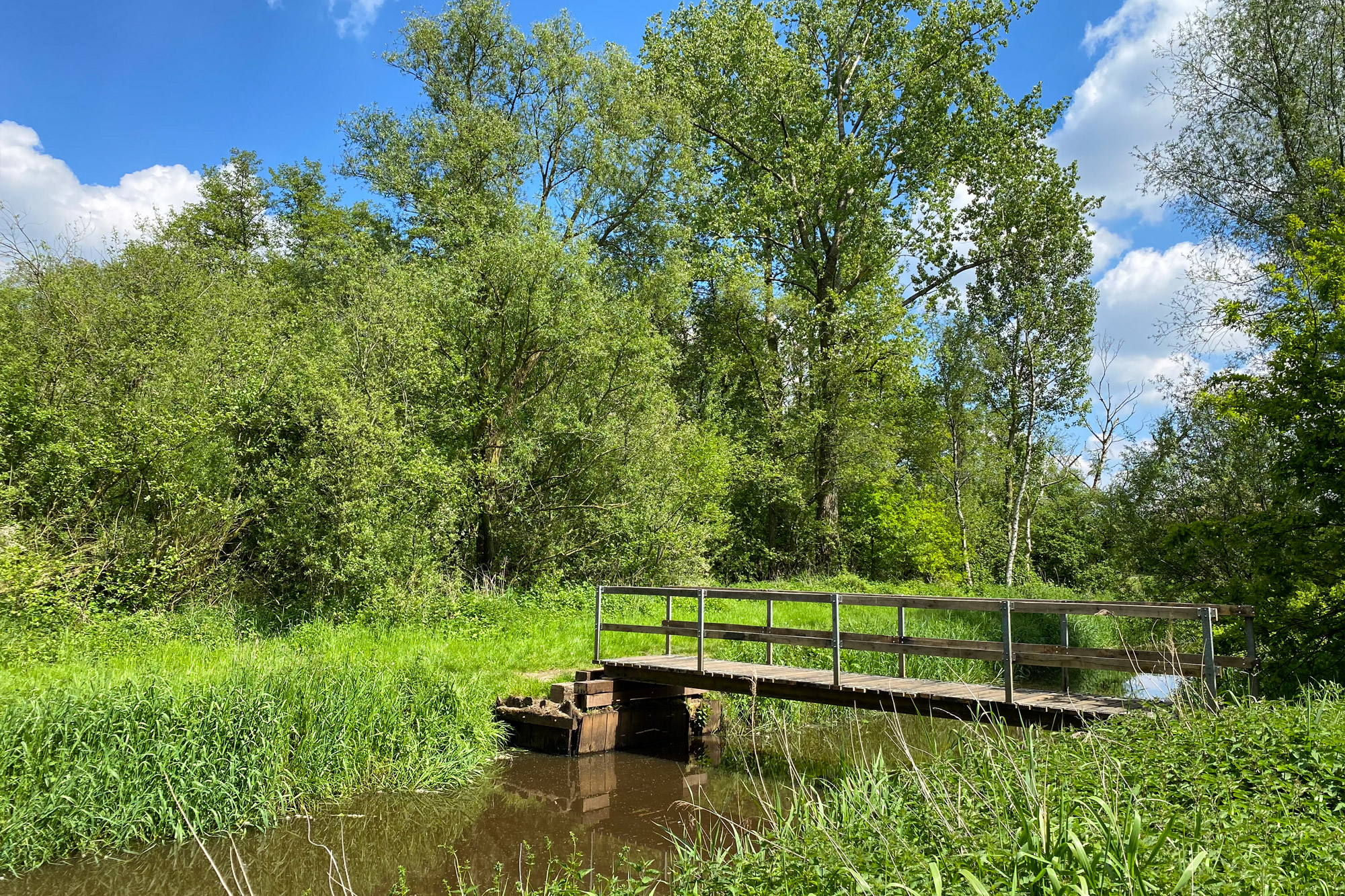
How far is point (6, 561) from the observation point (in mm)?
10633

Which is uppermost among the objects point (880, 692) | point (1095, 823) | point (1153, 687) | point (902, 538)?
point (902, 538)

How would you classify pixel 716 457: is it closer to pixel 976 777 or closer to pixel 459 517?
pixel 459 517

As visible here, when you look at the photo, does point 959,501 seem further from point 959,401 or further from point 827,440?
point 827,440

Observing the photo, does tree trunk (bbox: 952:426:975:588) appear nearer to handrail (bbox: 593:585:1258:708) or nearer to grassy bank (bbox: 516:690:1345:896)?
handrail (bbox: 593:585:1258:708)

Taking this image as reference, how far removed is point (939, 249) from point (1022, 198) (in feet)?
9.44

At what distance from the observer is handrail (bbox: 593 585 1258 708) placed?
6934 mm

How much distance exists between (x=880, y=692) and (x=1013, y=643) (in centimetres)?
161

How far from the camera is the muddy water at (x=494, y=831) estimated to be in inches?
247

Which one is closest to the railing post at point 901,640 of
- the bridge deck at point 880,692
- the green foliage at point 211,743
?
the bridge deck at point 880,692

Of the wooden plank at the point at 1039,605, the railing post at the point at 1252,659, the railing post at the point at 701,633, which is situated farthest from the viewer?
the railing post at the point at 701,633

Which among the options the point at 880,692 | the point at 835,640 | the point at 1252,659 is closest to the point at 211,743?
the point at 835,640

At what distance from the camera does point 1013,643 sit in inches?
343

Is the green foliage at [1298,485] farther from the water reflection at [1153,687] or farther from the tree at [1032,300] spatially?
the tree at [1032,300]

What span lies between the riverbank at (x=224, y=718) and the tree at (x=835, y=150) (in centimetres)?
1448
